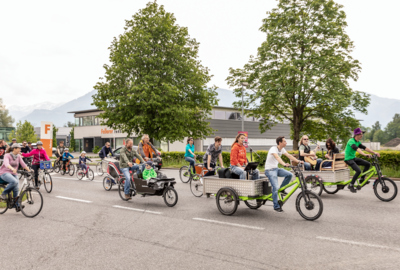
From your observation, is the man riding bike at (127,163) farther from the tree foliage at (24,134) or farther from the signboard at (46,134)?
the tree foliage at (24,134)

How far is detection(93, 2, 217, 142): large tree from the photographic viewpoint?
26391mm

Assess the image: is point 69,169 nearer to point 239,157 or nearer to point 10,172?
point 10,172

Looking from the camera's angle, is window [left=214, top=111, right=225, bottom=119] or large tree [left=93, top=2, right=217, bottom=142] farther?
window [left=214, top=111, right=225, bottom=119]

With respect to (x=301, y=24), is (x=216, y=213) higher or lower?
lower

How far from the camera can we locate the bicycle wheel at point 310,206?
267 inches

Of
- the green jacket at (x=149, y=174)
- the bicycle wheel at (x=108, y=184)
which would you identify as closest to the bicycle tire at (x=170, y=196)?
the green jacket at (x=149, y=174)

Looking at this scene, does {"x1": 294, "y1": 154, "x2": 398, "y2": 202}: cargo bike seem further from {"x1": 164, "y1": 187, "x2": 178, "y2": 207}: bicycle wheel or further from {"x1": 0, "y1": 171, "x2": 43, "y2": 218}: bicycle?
{"x1": 0, "y1": 171, "x2": 43, "y2": 218}: bicycle

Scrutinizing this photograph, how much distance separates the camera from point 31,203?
25.8ft

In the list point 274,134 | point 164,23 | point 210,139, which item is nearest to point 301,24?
point 164,23

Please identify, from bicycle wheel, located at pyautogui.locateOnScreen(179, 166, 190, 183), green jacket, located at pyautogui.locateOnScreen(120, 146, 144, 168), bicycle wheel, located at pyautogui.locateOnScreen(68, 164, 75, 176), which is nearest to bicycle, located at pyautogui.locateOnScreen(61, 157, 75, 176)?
bicycle wheel, located at pyautogui.locateOnScreen(68, 164, 75, 176)

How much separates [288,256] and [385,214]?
3847mm

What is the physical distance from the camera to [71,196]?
1094cm

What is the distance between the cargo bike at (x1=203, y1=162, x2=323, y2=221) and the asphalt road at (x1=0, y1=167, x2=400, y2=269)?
0.74 feet

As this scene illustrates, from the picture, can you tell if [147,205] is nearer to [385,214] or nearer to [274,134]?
[385,214]
